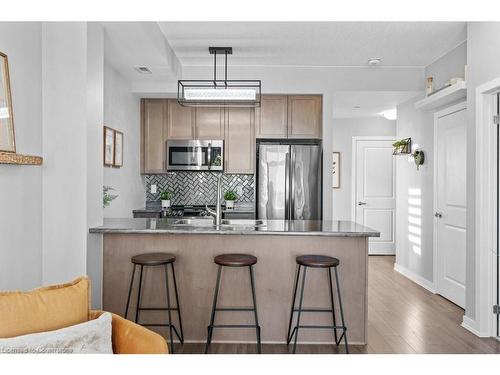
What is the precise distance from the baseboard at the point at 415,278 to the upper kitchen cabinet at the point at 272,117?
244 cm

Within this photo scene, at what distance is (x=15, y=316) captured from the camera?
1.34 m

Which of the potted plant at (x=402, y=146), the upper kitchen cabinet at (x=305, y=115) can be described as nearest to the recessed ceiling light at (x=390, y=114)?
the potted plant at (x=402, y=146)

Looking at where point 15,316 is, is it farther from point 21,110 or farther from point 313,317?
point 313,317

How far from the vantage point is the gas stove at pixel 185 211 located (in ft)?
17.2

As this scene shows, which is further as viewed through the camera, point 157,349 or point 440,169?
point 440,169

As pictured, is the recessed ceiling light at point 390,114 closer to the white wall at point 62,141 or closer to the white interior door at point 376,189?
the white interior door at point 376,189

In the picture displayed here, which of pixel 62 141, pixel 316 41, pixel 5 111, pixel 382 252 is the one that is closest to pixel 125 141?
pixel 62 141

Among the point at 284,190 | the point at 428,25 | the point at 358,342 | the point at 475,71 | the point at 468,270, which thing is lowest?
the point at 358,342

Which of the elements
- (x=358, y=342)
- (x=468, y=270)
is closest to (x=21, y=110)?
(x=358, y=342)

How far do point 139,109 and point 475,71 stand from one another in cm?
374

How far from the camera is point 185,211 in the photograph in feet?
17.5

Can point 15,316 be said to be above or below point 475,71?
below

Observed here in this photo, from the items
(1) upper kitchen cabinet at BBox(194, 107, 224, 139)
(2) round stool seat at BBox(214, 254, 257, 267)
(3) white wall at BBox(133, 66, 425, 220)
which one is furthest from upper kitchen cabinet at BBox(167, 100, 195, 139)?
(2) round stool seat at BBox(214, 254, 257, 267)

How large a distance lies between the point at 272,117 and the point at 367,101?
150cm
